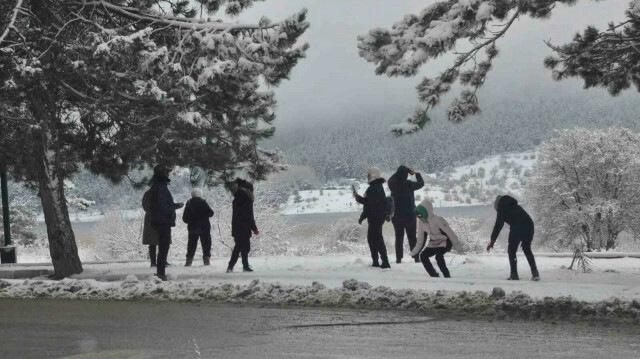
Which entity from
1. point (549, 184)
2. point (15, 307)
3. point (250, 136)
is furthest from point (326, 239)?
point (15, 307)

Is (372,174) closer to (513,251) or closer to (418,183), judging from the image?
(418,183)

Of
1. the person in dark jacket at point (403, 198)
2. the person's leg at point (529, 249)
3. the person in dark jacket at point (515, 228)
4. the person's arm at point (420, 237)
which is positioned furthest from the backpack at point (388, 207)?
the person's leg at point (529, 249)

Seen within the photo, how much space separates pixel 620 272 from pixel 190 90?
29.3 ft

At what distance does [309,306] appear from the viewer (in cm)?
1088

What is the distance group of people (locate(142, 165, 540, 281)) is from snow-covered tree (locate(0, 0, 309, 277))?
164 centimetres

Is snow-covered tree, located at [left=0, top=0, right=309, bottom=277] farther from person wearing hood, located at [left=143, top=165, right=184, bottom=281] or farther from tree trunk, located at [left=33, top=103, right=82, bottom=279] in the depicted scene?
person wearing hood, located at [left=143, top=165, right=184, bottom=281]

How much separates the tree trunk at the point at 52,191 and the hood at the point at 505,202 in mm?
8539

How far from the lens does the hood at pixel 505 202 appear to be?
13359 mm

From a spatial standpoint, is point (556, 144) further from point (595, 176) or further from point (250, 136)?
point (250, 136)

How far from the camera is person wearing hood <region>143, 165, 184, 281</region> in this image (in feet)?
47.9

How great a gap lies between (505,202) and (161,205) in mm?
6160

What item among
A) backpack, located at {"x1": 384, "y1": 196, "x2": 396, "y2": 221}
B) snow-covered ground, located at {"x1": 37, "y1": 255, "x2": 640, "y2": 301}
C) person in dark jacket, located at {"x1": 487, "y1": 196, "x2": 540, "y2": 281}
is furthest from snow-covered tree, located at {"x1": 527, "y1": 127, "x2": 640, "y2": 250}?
person in dark jacket, located at {"x1": 487, "y1": 196, "x2": 540, "y2": 281}

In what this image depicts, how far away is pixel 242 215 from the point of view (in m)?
15.7

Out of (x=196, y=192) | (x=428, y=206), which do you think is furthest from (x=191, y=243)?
(x=428, y=206)
